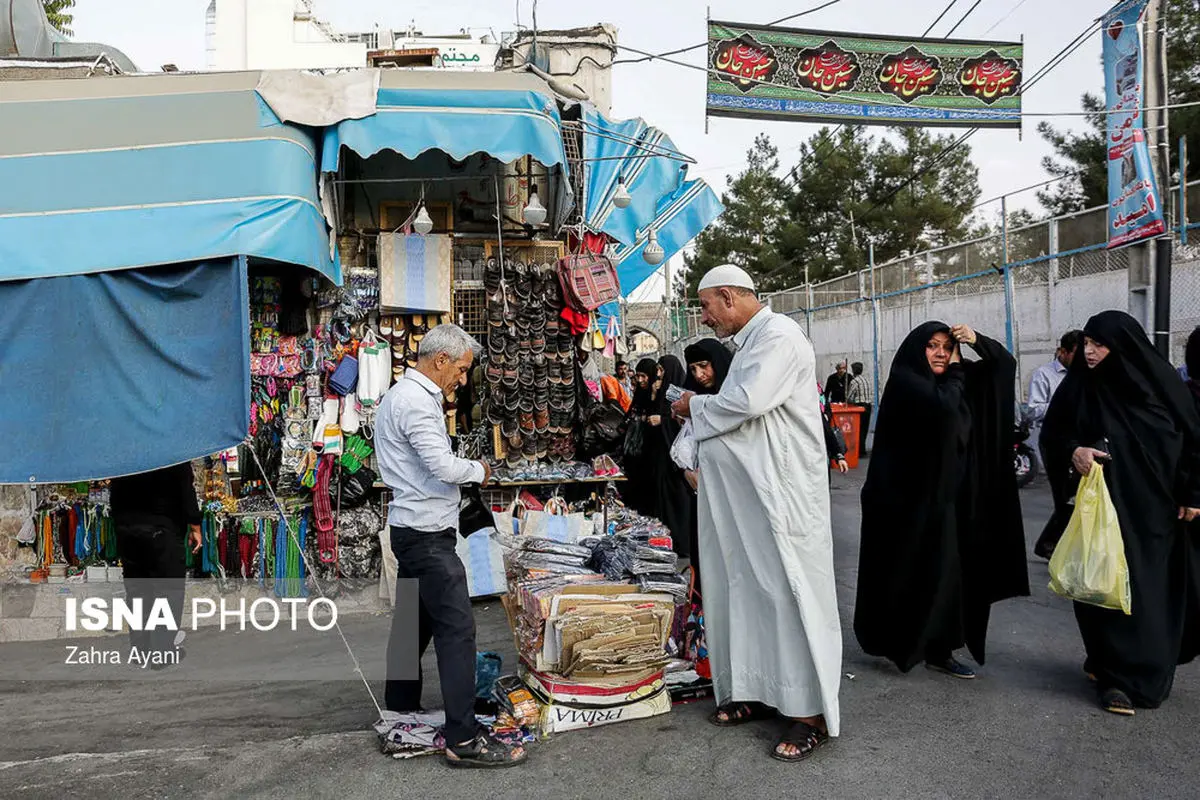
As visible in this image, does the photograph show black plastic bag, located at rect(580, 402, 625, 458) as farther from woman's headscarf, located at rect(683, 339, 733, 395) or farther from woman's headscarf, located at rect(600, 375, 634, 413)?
woman's headscarf, located at rect(683, 339, 733, 395)

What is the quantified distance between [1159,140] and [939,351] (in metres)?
4.47

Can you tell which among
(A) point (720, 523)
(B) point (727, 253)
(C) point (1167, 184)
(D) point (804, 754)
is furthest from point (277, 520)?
(B) point (727, 253)

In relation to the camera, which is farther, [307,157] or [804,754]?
[307,157]

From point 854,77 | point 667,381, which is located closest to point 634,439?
point 667,381

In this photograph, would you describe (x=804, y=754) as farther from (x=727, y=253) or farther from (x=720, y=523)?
(x=727, y=253)

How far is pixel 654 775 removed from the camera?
342 centimetres

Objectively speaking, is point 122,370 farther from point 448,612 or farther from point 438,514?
point 448,612

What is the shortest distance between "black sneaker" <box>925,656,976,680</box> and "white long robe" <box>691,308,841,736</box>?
1.19 meters

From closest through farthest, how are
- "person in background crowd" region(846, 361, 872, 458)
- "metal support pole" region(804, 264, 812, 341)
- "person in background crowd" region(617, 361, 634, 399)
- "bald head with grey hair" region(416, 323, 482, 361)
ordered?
"bald head with grey hair" region(416, 323, 482, 361), "person in background crowd" region(617, 361, 634, 399), "person in background crowd" region(846, 361, 872, 458), "metal support pole" region(804, 264, 812, 341)

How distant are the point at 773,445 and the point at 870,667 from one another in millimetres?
1680

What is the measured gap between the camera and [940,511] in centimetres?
433

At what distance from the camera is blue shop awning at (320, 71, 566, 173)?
567 centimetres

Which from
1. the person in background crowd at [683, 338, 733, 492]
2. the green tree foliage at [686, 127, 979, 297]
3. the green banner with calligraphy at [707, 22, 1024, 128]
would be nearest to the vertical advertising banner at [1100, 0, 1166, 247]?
the green banner with calligraphy at [707, 22, 1024, 128]

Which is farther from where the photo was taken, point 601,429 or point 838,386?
point 838,386
